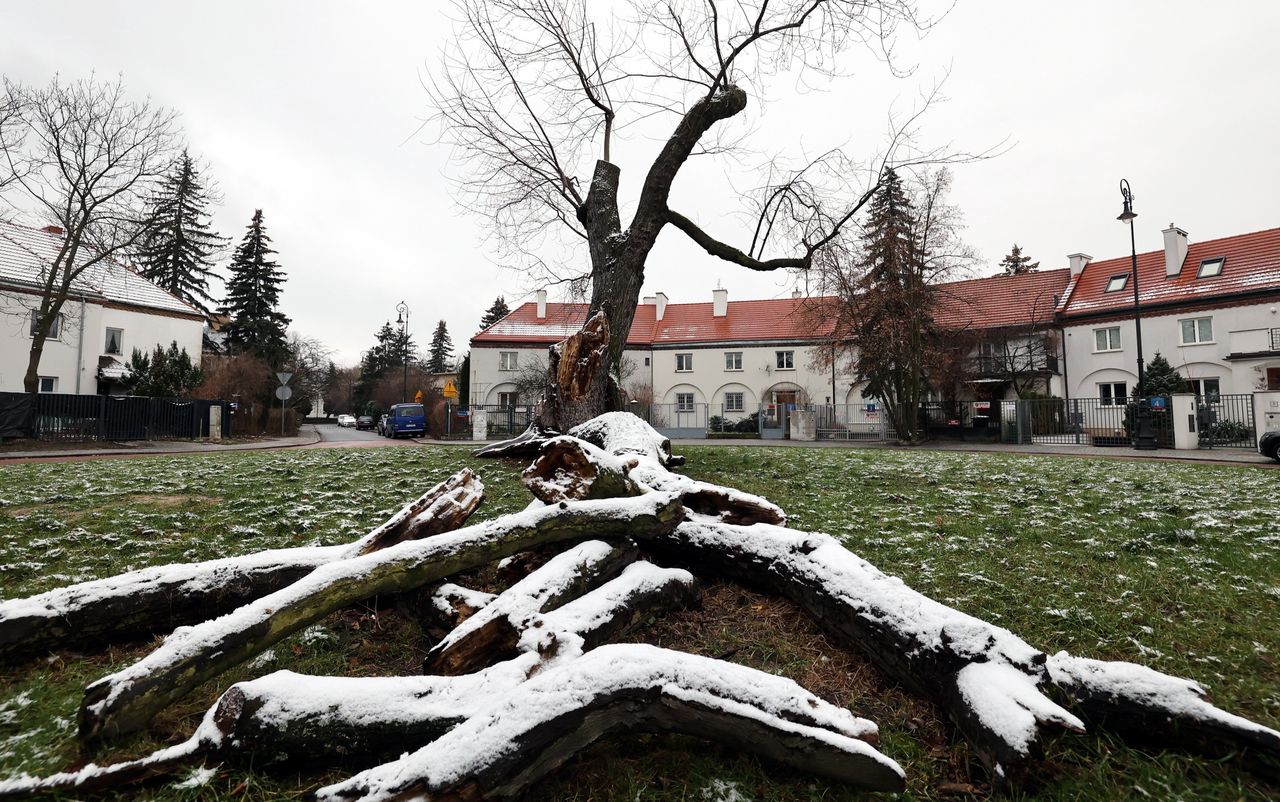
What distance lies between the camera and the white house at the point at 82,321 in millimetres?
25734

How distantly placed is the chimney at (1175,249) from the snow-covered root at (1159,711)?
127 feet

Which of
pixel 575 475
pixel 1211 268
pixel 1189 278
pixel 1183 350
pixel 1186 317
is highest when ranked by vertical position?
pixel 1211 268

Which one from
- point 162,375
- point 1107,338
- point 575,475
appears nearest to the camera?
point 575,475

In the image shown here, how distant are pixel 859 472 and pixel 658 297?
122ft

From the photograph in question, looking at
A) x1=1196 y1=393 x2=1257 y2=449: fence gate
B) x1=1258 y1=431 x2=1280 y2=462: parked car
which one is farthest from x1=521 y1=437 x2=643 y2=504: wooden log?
x1=1196 y1=393 x2=1257 y2=449: fence gate

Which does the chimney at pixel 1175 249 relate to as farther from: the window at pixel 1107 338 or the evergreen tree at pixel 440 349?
the evergreen tree at pixel 440 349

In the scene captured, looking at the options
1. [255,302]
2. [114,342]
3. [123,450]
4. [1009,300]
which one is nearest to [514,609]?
[123,450]

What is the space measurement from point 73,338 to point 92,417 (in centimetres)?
1051

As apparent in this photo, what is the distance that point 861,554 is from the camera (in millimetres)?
4633

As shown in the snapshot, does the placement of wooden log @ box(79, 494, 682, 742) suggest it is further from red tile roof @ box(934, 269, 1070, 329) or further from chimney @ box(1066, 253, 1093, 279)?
chimney @ box(1066, 253, 1093, 279)

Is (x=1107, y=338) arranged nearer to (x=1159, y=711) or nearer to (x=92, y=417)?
(x=1159, y=711)

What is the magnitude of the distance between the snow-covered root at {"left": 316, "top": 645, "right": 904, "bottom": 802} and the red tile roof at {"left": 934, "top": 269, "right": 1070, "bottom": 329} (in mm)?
34338

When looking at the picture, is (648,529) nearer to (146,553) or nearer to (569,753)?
(569,753)

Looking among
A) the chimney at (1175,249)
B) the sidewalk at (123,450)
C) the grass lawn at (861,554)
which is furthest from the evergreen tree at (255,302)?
the chimney at (1175,249)
